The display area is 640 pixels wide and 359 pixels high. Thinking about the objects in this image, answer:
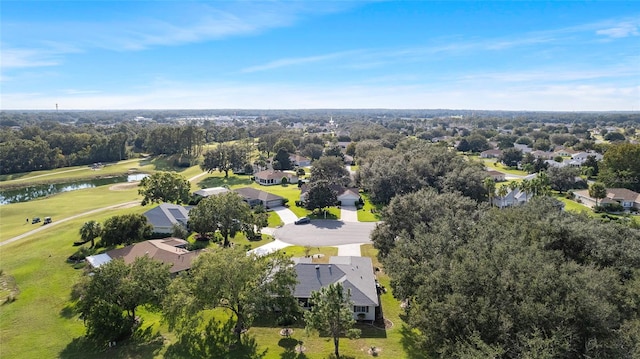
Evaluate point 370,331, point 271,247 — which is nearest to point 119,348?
point 370,331

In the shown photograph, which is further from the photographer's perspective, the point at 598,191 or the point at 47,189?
the point at 47,189

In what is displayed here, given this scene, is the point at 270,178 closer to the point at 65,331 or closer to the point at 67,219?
the point at 67,219

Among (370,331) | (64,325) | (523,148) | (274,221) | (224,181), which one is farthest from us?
(523,148)

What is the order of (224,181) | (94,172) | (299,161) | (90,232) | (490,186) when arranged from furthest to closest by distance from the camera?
(299,161)
(94,172)
(224,181)
(490,186)
(90,232)

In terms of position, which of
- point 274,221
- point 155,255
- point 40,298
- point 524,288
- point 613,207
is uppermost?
point 524,288

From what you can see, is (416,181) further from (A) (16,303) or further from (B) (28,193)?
(B) (28,193)

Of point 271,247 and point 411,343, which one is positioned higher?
point 271,247
